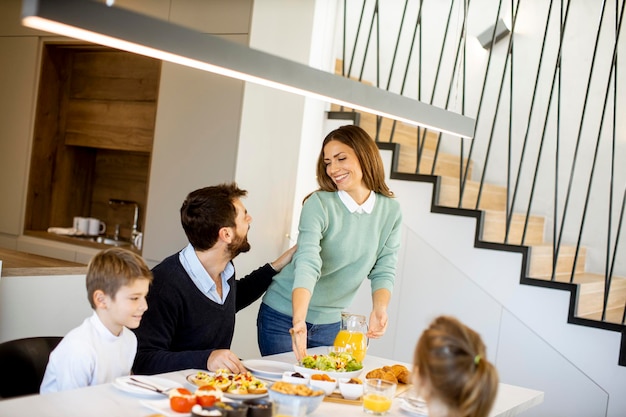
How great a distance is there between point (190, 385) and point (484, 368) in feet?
2.75

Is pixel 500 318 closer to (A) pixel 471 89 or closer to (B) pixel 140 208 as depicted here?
(A) pixel 471 89

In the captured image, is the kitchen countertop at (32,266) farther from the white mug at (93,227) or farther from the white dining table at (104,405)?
the white mug at (93,227)

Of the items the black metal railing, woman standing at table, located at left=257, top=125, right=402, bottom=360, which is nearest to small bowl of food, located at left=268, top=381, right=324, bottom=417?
woman standing at table, located at left=257, top=125, right=402, bottom=360

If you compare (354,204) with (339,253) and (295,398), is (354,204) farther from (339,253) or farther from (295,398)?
(295,398)

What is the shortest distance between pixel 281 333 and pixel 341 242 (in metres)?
0.40

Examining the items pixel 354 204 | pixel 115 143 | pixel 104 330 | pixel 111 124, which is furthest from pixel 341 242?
pixel 111 124

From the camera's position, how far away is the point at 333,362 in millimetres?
2164

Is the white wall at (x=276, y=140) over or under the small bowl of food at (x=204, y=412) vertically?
over

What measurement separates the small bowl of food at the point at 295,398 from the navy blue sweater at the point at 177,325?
0.43m

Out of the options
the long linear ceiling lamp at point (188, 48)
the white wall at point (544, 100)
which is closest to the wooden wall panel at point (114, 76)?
the white wall at point (544, 100)

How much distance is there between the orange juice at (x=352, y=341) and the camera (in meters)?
2.35

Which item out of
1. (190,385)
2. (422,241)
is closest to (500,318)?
(422,241)

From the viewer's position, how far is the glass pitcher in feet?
7.66

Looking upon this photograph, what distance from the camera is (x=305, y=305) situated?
2377 mm
